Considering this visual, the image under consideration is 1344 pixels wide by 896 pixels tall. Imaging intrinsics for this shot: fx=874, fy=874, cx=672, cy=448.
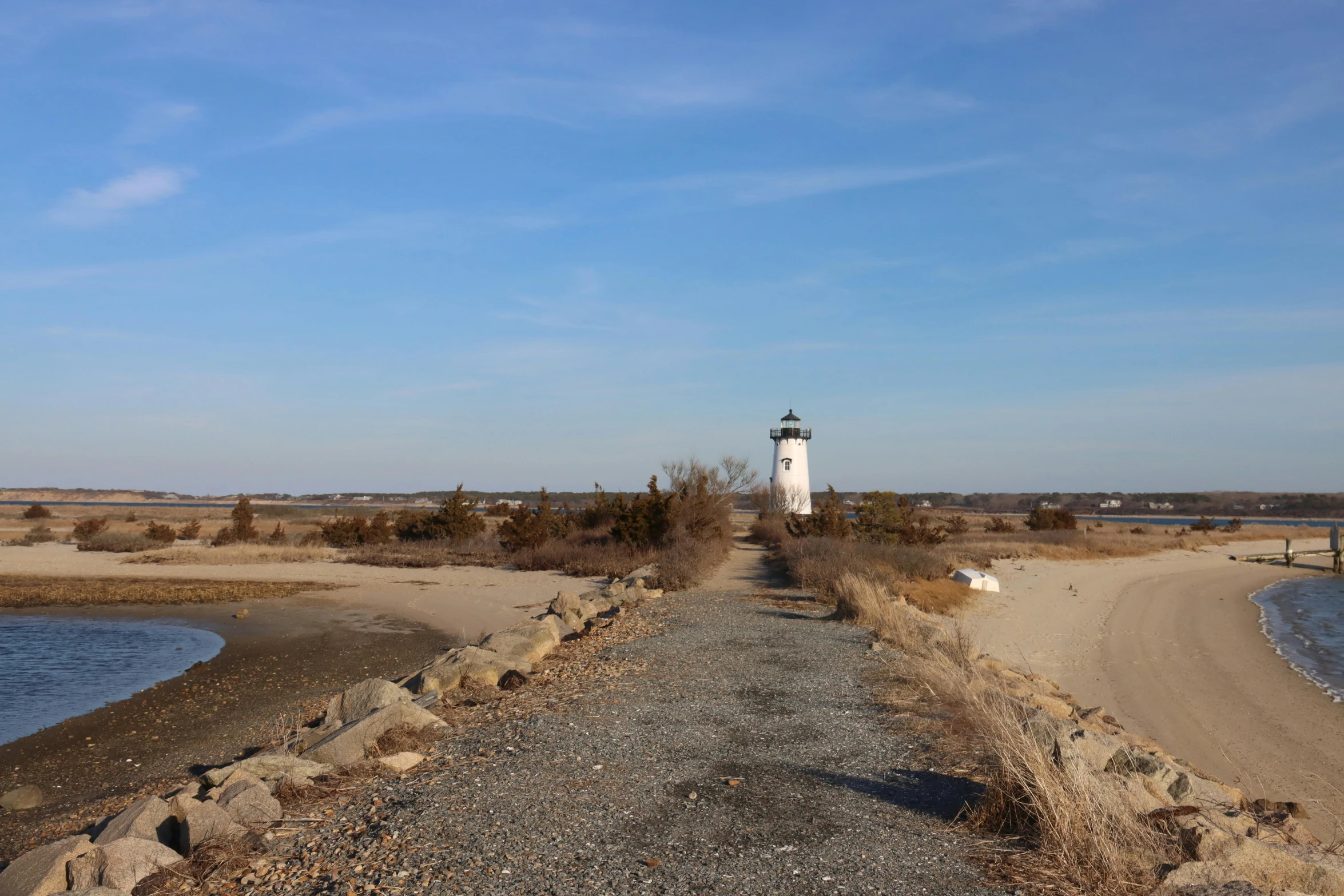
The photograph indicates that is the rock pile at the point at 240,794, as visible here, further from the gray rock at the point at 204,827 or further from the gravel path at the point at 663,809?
the gravel path at the point at 663,809

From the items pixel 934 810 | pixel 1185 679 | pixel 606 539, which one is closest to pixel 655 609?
pixel 1185 679

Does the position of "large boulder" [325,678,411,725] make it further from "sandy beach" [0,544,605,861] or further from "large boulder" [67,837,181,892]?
"large boulder" [67,837,181,892]

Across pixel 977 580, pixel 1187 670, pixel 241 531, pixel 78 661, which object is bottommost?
pixel 1187 670

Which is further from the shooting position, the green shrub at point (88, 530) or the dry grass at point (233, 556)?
the green shrub at point (88, 530)

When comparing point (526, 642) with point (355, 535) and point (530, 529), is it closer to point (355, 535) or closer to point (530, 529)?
point (530, 529)

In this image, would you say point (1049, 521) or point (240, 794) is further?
point (1049, 521)

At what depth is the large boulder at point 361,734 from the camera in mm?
6527

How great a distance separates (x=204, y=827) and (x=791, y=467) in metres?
47.4

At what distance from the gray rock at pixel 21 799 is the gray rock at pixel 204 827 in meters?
3.71

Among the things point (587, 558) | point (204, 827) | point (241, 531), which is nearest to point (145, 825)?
point (204, 827)

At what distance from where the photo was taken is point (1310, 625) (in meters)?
23.3

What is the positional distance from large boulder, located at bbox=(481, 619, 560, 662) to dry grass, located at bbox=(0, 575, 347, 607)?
13176 millimetres

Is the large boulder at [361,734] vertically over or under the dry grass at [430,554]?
over

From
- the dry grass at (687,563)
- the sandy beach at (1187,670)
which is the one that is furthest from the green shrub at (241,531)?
the sandy beach at (1187,670)
